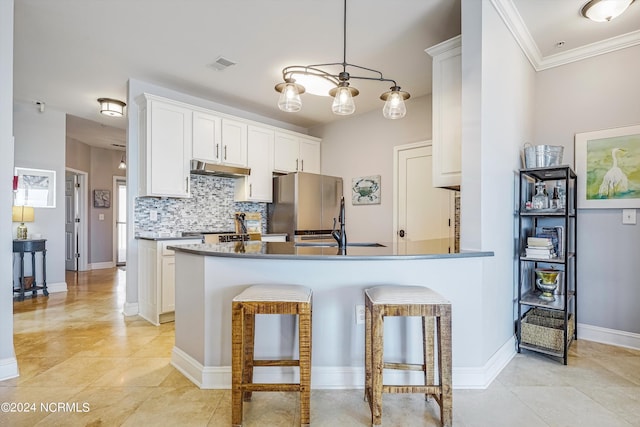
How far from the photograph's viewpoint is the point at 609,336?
110 inches

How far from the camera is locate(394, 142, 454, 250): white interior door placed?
3959 millimetres

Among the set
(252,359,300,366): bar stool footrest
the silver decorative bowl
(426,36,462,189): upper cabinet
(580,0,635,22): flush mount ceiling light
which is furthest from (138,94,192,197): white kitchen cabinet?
(580,0,635,22): flush mount ceiling light

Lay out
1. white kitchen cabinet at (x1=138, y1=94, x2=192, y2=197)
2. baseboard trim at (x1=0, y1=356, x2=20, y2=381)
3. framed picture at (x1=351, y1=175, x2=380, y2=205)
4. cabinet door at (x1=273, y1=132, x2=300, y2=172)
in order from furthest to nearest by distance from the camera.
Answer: cabinet door at (x1=273, y1=132, x2=300, y2=172) < framed picture at (x1=351, y1=175, x2=380, y2=205) < white kitchen cabinet at (x1=138, y1=94, x2=192, y2=197) < baseboard trim at (x1=0, y1=356, x2=20, y2=381)

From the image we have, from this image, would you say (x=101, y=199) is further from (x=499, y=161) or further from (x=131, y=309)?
(x=499, y=161)

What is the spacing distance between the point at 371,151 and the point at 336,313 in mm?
3060

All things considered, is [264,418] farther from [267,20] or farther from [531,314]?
[267,20]

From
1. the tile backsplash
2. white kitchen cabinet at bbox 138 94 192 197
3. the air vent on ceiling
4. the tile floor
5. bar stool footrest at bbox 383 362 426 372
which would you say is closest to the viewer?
the tile floor

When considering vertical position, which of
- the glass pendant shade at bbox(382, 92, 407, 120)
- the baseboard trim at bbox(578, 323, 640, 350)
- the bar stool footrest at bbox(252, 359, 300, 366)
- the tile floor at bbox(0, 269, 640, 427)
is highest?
the glass pendant shade at bbox(382, 92, 407, 120)

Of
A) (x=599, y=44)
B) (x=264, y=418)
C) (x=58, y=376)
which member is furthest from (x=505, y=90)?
(x=58, y=376)

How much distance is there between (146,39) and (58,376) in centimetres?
262

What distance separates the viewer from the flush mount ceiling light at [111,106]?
420 centimetres

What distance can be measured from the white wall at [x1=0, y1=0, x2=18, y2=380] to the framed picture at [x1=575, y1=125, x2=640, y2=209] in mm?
4332

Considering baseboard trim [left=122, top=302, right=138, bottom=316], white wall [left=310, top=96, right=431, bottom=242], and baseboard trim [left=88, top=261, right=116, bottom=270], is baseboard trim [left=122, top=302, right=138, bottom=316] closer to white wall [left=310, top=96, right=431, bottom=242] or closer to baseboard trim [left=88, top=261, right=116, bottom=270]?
white wall [left=310, top=96, right=431, bottom=242]

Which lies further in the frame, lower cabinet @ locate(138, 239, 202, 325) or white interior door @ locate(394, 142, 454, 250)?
white interior door @ locate(394, 142, 454, 250)
